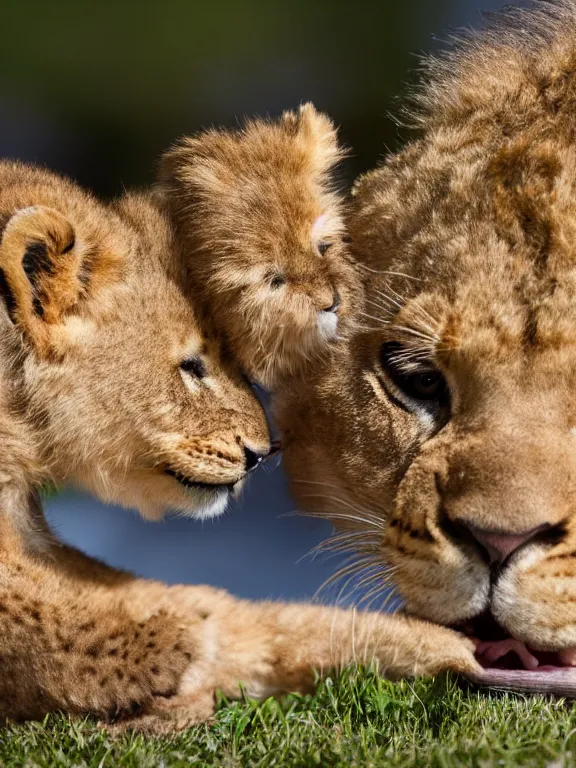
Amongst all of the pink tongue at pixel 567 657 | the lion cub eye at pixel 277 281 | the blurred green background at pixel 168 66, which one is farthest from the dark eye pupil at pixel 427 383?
the blurred green background at pixel 168 66

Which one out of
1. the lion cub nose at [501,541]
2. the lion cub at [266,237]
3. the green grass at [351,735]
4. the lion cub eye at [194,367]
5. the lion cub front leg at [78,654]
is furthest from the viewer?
the lion cub eye at [194,367]

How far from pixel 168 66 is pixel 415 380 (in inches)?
161

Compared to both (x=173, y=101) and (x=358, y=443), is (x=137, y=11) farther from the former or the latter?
(x=358, y=443)

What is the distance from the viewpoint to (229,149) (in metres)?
2.95

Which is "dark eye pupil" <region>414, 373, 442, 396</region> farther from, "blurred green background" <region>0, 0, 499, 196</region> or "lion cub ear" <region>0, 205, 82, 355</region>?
"blurred green background" <region>0, 0, 499, 196</region>

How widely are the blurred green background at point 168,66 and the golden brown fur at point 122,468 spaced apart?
111 inches

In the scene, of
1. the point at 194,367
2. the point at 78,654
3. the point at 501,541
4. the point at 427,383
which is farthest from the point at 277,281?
the point at 78,654

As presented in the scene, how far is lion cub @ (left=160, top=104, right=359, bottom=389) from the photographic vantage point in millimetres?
2871

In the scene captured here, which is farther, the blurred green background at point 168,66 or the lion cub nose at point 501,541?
the blurred green background at point 168,66

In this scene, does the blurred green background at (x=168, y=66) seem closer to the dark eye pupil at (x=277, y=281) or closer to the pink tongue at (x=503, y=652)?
the dark eye pupil at (x=277, y=281)

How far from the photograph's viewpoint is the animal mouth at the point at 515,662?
256 cm

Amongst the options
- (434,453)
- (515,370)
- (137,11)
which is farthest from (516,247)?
(137,11)

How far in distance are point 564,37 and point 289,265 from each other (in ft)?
2.97

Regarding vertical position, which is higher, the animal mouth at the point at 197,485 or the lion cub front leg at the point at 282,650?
the animal mouth at the point at 197,485
